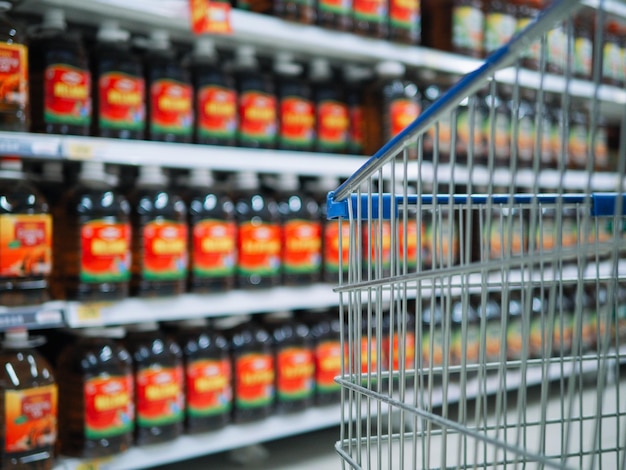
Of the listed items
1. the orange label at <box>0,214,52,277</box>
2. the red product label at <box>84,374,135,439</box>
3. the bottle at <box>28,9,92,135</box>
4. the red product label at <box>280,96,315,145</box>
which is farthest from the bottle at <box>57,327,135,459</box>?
the red product label at <box>280,96,315,145</box>

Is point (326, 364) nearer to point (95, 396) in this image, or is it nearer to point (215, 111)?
point (95, 396)

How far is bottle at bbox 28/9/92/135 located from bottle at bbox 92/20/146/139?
0.04 meters

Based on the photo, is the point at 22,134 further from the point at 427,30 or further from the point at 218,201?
the point at 427,30

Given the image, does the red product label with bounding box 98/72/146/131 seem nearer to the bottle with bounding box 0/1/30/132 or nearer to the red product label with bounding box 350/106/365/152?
the bottle with bounding box 0/1/30/132

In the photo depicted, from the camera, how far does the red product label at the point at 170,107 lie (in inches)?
66.0

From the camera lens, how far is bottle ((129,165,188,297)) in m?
1.62

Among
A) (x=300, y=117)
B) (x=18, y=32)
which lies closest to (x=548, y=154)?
(x=300, y=117)

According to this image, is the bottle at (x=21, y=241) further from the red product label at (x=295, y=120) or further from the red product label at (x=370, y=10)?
the red product label at (x=370, y=10)

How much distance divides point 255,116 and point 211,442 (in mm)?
957

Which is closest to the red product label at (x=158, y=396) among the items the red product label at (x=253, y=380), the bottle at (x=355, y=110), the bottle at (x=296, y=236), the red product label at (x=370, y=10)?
the red product label at (x=253, y=380)

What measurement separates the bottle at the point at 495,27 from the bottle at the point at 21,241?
1.77 meters

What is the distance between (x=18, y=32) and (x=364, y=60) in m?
1.20

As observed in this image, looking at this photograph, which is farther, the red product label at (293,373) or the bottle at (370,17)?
the bottle at (370,17)

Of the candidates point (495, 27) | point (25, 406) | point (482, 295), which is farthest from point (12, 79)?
point (495, 27)
